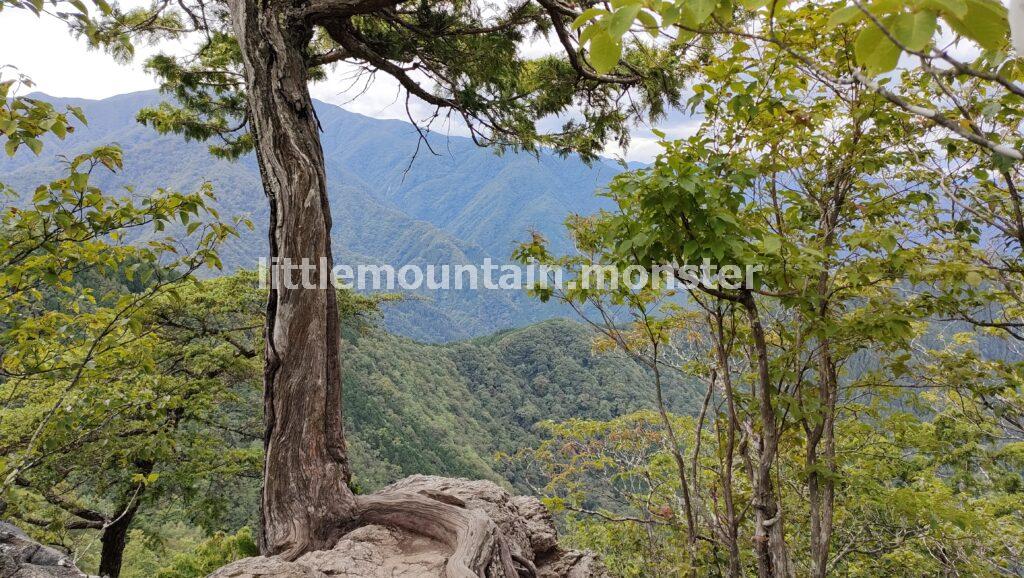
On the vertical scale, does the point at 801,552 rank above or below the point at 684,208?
below

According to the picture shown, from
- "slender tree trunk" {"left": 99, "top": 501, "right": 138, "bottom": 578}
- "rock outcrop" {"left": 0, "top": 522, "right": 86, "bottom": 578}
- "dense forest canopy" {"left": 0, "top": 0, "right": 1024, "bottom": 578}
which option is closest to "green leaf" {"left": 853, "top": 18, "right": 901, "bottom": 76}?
"dense forest canopy" {"left": 0, "top": 0, "right": 1024, "bottom": 578}

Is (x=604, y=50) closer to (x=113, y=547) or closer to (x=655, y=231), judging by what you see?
(x=655, y=231)

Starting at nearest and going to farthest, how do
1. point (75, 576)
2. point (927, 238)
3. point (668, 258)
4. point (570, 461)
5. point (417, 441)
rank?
point (75, 576)
point (668, 258)
point (927, 238)
point (570, 461)
point (417, 441)

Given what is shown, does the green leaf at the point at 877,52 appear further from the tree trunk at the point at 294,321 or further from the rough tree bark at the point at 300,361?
the tree trunk at the point at 294,321

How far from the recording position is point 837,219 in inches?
124

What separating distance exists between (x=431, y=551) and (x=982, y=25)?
8.37 ft

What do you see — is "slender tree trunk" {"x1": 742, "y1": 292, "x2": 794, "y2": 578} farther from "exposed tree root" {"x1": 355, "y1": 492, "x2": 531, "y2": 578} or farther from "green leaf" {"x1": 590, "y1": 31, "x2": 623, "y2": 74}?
"green leaf" {"x1": 590, "y1": 31, "x2": 623, "y2": 74}

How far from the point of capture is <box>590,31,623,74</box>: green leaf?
29.4 inches

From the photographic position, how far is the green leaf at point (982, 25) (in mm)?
579

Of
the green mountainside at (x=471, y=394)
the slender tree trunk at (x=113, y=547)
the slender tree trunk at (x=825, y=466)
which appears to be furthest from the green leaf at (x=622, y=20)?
the green mountainside at (x=471, y=394)

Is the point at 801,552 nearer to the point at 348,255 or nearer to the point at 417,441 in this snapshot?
the point at 417,441

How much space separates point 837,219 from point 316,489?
3.42m

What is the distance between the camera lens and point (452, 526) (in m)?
2.42

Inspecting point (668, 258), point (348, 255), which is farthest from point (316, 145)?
point (348, 255)
